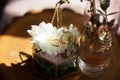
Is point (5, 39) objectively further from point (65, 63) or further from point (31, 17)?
point (65, 63)

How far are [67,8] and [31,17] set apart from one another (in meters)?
0.17

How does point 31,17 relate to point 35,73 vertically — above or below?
above

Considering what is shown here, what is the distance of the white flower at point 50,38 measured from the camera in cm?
103

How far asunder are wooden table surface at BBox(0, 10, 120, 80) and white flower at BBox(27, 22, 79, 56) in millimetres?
105

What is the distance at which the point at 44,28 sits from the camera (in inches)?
42.2

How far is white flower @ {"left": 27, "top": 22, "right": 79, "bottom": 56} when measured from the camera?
1030mm

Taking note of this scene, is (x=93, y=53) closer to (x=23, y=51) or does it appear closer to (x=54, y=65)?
(x=54, y=65)

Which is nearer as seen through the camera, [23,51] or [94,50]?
[94,50]

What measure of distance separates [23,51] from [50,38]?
151mm

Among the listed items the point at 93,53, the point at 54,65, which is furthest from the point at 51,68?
the point at 93,53

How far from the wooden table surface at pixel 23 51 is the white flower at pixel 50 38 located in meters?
0.10

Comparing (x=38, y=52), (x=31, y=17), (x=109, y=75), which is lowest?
(x=109, y=75)

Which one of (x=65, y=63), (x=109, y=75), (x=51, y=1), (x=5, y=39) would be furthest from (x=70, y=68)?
(x=51, y=1)

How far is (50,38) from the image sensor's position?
3.46 feet
